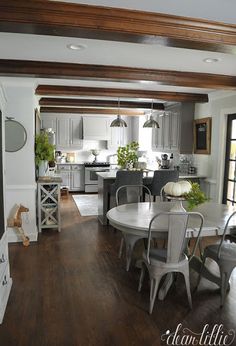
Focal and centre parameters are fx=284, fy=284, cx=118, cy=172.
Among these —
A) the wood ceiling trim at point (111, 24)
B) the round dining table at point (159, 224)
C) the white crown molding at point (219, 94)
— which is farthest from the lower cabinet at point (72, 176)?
the wood ceiling trim at point (111, 24)

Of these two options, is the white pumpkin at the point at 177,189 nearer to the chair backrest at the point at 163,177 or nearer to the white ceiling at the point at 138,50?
the white ceiling at the point at 138,50

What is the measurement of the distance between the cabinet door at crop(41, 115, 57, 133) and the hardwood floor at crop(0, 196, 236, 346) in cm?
508

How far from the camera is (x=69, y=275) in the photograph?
3.19m

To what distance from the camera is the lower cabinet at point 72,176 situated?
8.32 meters

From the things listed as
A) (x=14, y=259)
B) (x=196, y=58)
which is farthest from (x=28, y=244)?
(x=196, y=58)

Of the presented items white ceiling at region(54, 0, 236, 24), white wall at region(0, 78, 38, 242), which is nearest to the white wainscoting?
white wall at region(0, 78, 38, 242)

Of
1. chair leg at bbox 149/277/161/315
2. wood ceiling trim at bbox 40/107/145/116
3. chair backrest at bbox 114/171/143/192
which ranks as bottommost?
chair leg at bbox 149/277/161/315

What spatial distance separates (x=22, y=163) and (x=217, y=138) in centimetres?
330

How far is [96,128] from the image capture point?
862cm

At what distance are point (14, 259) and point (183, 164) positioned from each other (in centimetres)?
386

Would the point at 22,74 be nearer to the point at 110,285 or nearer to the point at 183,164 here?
the point at 110,285

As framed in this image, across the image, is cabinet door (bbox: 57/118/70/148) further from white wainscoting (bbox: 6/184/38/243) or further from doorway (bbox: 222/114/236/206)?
doorway (bbox: 222/114/236/206)

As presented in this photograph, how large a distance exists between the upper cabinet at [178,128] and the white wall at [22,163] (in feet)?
9.60

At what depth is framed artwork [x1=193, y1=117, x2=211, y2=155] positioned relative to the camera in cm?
524
